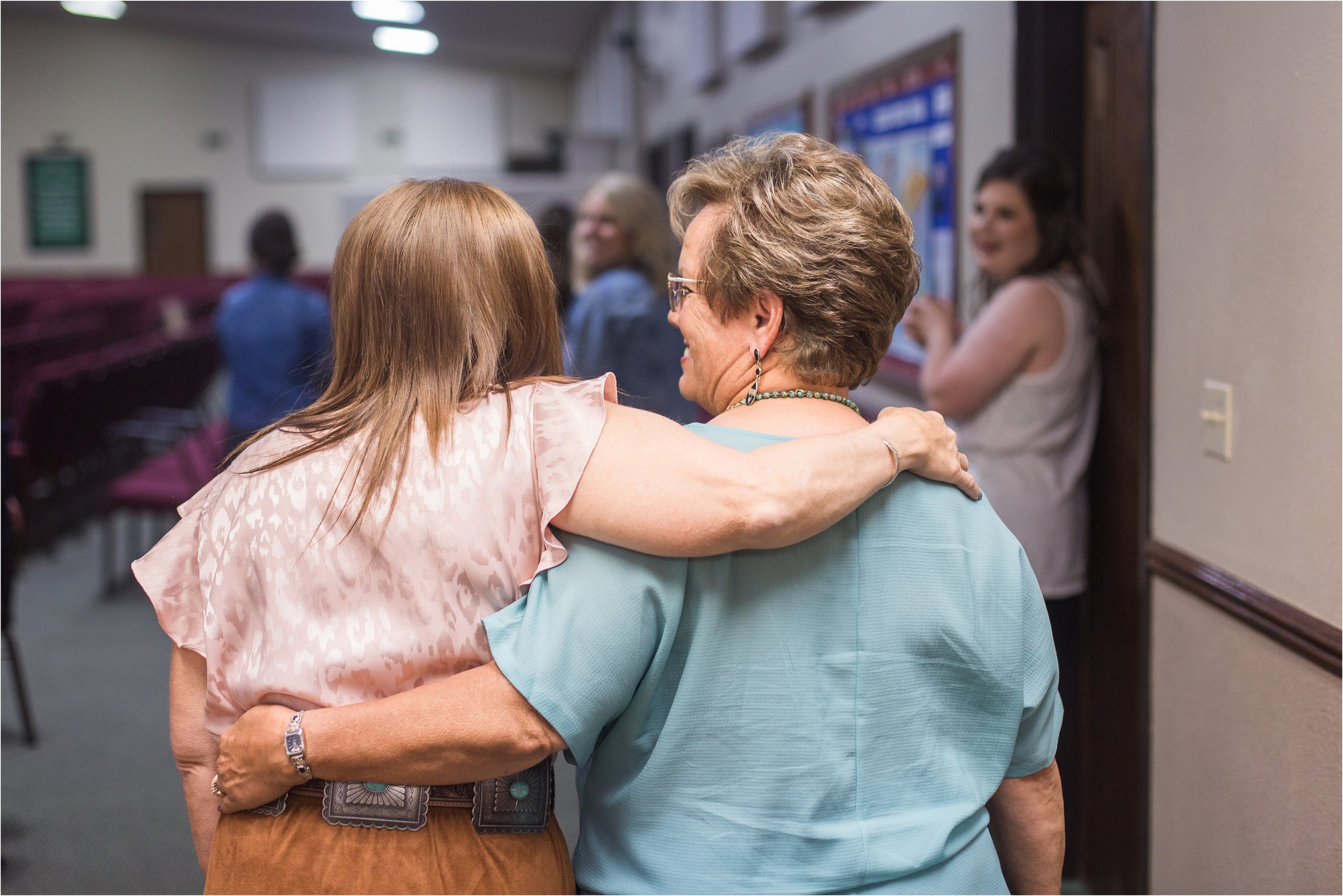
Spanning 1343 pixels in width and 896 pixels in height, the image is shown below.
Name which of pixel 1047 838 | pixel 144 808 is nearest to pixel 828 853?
pixel 1047 838

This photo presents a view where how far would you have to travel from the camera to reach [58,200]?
Result: 51.6 ft

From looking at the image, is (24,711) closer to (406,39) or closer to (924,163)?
(924,163)

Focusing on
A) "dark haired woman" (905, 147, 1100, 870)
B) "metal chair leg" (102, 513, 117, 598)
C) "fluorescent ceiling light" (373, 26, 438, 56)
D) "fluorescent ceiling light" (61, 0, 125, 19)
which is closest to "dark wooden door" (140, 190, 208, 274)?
"fluorescent ceiling light" (61, 0, 125, 19)

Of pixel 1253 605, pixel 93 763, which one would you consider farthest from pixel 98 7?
pixel 1253 605

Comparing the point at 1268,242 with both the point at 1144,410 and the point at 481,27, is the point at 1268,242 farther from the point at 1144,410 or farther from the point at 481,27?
the point at 481,27

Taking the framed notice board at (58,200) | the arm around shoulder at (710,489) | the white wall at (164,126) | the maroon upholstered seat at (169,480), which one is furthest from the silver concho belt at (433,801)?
the framed notice board at (58,200)

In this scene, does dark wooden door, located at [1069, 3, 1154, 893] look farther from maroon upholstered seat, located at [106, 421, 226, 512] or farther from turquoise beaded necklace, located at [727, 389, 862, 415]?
maroon upholstered seat, located at [106, 421, 226, 512]

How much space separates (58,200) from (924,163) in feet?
51.6

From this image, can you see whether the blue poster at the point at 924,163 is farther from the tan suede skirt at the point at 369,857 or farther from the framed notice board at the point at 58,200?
the framed notice board at the point at 58,200

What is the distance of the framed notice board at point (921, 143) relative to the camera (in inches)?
128

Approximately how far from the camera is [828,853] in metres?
1.03

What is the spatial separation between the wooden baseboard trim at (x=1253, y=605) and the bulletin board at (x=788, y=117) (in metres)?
2.69

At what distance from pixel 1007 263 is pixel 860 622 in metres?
1.53

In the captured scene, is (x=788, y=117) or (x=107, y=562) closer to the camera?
(x=107, y=562)
